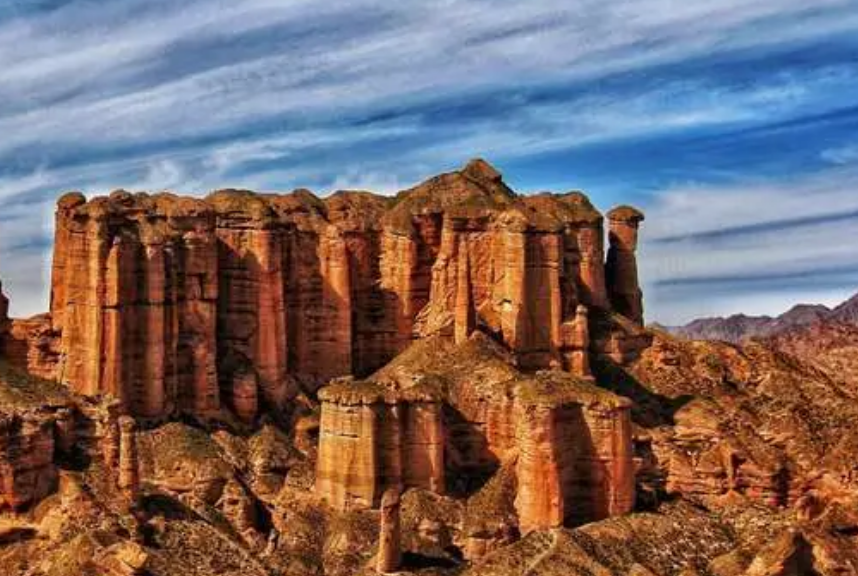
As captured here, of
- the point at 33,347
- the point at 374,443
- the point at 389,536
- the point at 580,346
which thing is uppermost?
the point at 580,346

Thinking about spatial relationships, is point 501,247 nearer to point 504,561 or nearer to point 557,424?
point 557,424

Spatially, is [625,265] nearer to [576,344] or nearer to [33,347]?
[576,344]

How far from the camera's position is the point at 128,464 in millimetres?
63062

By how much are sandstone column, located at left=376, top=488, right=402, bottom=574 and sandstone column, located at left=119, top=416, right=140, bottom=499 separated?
13.3 m

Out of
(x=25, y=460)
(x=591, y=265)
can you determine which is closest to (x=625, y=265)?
(x=591, y=265)

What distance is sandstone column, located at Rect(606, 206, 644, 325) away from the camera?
9469 cm

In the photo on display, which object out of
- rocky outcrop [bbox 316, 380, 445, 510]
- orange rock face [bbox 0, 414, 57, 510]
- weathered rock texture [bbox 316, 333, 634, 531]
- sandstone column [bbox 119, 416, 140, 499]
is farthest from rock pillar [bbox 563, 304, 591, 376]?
orange rock face [bbox 0, 414, 57, 510]

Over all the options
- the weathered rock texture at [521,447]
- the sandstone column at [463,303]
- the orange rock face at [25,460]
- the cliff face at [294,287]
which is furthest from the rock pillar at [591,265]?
the orange rock face at [25,460]

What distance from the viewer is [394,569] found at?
59.6m

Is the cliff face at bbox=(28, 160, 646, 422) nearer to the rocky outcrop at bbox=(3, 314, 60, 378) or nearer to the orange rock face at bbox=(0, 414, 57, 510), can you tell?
the rocky outcrop at bbox=(3, 314, 60, 378)

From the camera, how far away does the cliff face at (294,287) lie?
72.2 metres

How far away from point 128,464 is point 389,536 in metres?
14.2

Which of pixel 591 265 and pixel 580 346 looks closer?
pixel 580 346

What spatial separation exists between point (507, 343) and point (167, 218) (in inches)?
910
